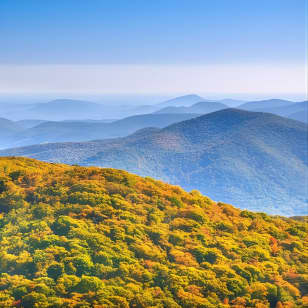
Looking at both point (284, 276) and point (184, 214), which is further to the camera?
point (184, 214)

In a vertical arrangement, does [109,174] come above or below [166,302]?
above

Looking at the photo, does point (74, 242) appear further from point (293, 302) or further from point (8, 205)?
point (293, 302)

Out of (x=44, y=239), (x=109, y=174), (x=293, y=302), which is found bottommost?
(x=293, y=302)

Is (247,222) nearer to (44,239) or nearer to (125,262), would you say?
(125,262)

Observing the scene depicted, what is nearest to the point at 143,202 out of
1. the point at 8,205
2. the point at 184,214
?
the point at 184,214

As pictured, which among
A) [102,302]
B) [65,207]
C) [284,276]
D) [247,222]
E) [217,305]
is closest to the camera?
[102,302]

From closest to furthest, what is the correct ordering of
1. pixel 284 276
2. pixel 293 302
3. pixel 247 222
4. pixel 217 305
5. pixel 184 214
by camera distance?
pixel 217 305
pixel 293 302
pixel 284 276
pixel 184 214
pixel 247 222

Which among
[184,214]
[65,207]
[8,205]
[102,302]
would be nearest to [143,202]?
[184,214]
